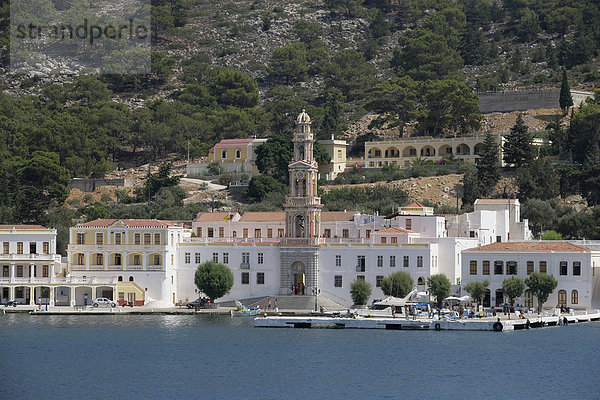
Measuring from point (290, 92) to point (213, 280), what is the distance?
86328 millimetres

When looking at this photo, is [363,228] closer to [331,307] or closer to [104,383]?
[331,307]

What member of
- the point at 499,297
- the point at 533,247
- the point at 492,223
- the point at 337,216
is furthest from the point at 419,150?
the point at 499,297

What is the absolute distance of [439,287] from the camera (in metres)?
89.2

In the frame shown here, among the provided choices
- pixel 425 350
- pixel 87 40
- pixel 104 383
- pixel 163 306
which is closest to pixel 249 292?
pixel 163 306

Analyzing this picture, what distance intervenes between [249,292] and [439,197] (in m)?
33.4

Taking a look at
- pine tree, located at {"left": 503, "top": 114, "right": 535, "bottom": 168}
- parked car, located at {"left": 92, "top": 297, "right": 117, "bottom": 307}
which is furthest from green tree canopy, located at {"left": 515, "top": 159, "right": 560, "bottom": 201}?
parked car, located at {"left": 92, "top": 297, "right": 117, "bottom": 307}

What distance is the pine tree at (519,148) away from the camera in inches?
4916

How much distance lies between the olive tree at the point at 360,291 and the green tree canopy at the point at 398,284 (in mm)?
1295

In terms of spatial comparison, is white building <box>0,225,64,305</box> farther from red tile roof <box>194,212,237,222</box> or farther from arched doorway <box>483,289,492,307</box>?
arched doorway <box>483,289,492,307</box>

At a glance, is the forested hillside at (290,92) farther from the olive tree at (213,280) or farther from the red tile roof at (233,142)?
the olive tree at (213,280)

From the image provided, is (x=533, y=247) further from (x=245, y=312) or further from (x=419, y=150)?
(x=419, y=150)

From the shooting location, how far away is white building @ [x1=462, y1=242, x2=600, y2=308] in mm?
88688

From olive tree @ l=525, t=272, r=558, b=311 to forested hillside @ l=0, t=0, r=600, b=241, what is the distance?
102 feet

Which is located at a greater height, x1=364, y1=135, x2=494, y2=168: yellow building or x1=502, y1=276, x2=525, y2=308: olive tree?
x1=364, y1=135, x2=494, y2=168: yellow building
